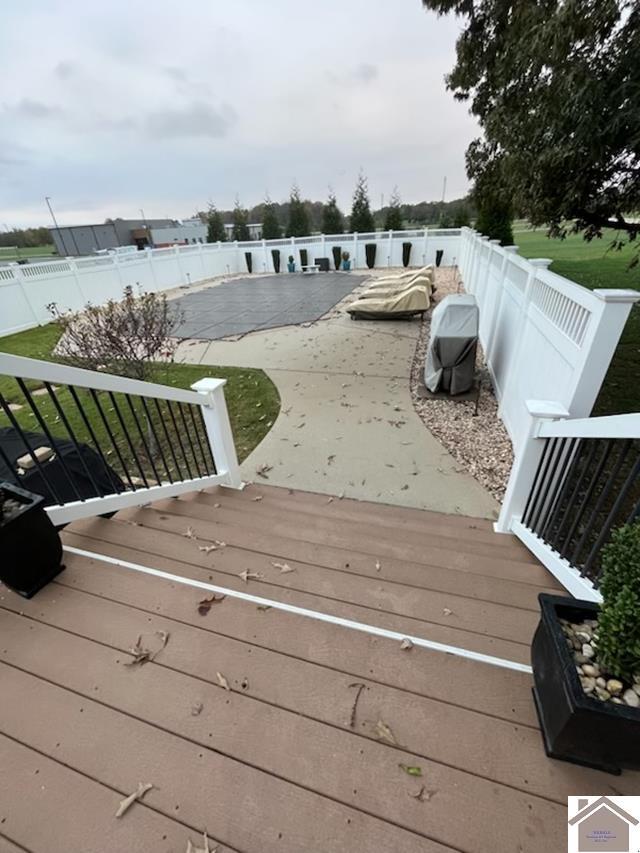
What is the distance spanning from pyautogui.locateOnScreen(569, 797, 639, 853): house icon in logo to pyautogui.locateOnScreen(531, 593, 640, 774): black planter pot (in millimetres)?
90

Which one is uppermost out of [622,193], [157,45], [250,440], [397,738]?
[157,45]

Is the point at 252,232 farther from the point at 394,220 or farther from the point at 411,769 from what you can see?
the point at 411,769

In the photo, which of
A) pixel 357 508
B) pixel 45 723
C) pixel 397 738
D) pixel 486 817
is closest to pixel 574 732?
pixel 486 817

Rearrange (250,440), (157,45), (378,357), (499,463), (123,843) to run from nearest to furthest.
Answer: (123,843), (499,463), (250,440), (157,45), (378,357)

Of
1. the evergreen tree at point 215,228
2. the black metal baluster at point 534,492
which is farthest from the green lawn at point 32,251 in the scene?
the black metal baluster at point 534,492

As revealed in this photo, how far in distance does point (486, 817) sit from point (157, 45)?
9485 mm

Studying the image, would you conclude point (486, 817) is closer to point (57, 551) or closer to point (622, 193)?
point (57, 551)

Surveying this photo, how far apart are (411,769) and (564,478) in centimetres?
176

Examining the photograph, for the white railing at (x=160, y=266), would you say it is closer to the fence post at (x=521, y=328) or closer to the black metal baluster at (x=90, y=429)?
the black metal baluster at (x=90, y=429)

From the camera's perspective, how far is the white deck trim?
1436 millimetres

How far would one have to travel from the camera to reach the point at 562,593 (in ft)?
6.23

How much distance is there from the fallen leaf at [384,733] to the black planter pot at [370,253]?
776 inches

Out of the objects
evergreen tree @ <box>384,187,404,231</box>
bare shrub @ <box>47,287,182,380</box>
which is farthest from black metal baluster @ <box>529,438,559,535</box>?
evergreen tree @ <box>384,187,404,231</box>

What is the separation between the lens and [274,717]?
123cm
